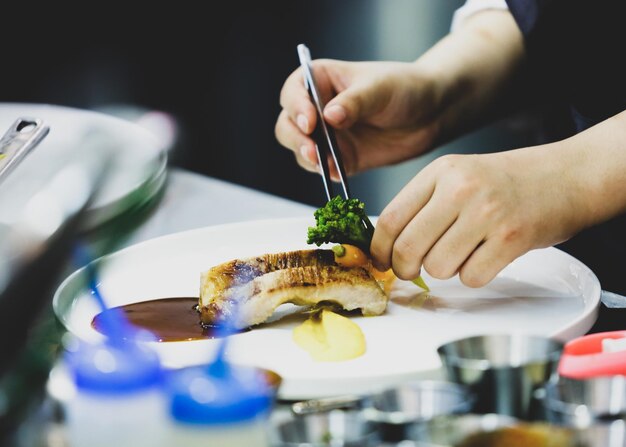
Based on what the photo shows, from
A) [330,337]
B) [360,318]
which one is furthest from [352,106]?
[330,337]

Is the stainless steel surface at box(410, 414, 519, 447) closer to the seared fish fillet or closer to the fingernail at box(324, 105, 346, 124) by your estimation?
the seared fish fillet

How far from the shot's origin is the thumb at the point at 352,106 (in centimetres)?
191

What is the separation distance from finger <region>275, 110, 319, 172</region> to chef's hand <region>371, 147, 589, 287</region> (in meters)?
0.55

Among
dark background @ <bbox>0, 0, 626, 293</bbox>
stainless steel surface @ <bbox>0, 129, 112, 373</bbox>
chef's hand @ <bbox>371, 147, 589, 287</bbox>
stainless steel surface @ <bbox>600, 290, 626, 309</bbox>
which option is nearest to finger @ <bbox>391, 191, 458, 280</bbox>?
chef's hand @ <bbox>371, 147, 589, 287</bbox>

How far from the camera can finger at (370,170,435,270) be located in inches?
55.5

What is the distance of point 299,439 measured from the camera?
73cm

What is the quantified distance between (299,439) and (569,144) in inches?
38.6

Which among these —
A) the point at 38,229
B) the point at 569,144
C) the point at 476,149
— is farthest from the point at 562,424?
the point at 476,149

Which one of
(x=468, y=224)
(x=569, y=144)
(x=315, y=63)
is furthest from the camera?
(x=315, y=63)

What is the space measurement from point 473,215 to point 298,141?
721 millimetres

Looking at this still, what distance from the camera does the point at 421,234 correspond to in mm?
1414

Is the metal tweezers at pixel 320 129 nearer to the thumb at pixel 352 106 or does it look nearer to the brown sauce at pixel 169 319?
the thumb at pixel 352 106

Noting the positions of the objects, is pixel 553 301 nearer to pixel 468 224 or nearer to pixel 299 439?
pixel 468 224

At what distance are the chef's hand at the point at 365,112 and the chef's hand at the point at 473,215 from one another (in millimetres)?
537
